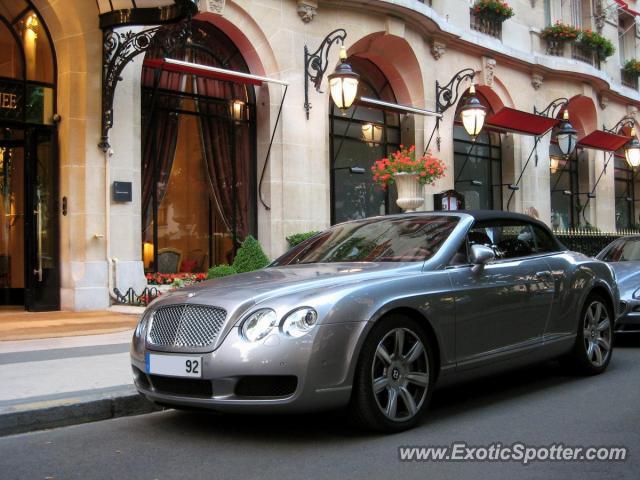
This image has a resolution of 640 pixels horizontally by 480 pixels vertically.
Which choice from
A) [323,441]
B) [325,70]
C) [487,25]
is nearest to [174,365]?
[323,441]

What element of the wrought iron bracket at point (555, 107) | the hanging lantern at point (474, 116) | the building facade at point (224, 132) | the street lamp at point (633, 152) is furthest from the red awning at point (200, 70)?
the street lamp at point (633, 152)

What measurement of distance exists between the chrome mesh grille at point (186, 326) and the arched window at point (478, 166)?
53.3 ft

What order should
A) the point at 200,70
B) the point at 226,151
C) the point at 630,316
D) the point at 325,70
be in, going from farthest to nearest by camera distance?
the point at 325,70 → the point at 226,151 → the point at 200,70 → the point at 630,316

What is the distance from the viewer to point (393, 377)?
16.4ft

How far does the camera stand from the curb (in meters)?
5.33

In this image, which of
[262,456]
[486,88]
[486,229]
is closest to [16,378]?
[262,456]

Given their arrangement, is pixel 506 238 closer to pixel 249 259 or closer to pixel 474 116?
pixel 249 259

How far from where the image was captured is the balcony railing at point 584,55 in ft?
80.1

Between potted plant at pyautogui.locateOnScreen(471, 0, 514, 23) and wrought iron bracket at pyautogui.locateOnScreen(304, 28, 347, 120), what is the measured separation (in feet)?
20.6

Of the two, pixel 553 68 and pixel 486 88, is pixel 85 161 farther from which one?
pixel 553 68

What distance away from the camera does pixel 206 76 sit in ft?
46.9

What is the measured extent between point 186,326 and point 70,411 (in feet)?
4.57

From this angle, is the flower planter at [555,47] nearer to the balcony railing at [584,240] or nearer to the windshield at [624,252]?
the balcony railing at [584,240]

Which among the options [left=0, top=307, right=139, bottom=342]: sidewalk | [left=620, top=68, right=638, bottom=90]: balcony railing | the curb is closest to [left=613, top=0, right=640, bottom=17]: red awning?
[left=620, top=68, right=638, bottom=90]: balcony railing
